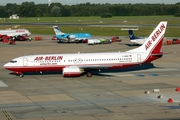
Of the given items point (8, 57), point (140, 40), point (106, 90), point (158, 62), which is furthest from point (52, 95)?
point (140, 40)

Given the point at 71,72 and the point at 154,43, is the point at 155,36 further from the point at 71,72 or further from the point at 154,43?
the point at 71,72

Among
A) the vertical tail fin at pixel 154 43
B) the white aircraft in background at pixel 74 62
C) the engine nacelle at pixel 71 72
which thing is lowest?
the engine nacelle at pixel 71 72

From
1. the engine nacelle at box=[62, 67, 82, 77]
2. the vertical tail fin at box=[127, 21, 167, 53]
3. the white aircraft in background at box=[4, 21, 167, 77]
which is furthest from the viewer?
the vertical tail fin at box=[127, 21, 167, 53]

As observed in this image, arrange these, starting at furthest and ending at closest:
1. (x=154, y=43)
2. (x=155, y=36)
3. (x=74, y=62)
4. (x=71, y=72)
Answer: (x=155, y=36)
(x=154, y=43)
(x=74, y=62)
(x=71, y=72)

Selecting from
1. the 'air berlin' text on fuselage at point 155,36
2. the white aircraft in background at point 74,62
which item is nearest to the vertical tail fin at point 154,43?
the 'air berlin' text on fuselage at point 155,36

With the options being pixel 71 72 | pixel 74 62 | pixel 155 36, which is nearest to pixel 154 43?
pixel 155 36

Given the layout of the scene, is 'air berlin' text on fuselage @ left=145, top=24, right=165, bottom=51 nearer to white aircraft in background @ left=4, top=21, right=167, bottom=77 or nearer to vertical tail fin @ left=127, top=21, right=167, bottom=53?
vertical tail fin @ left=127, top=21, right=167, bottom=53

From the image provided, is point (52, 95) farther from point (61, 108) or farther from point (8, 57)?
point (8, 57)

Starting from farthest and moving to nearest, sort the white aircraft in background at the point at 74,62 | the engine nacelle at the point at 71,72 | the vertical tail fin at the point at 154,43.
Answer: the vertical tail fin at the point at 154,43 → the white aircraft in background at the point at 74,62 → the engine nacelle at the point at 71,72

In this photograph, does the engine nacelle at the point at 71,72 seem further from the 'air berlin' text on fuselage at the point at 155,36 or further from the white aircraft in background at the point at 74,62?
the 'air berlin' text on fuselage at the point at 155,36

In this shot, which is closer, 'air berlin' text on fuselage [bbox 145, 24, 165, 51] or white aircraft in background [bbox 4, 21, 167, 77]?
white aircraft in background [bbox 4, 21, 167, 77]

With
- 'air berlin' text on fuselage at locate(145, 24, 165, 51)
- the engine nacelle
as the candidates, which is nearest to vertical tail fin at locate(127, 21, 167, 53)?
'air berlin' text on fuselage at locate(145, 24, 165, 51)

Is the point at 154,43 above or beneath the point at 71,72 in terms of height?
above

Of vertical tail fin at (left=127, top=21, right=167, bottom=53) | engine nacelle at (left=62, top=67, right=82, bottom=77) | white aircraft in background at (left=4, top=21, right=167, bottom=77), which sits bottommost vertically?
engine nacelle at (left=62, top=67, right=82, bottom=77)
